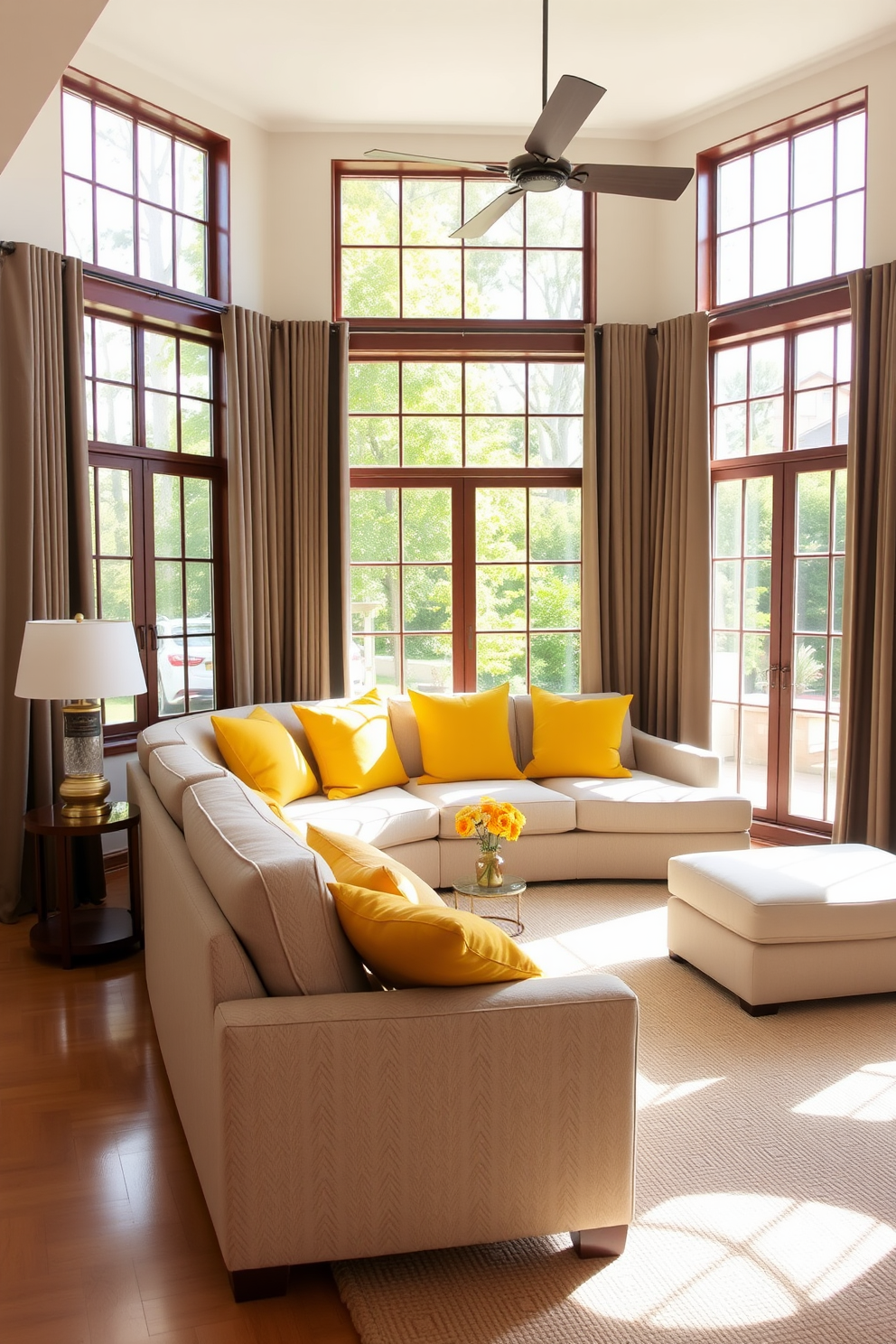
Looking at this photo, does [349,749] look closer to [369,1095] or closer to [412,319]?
[412,319]

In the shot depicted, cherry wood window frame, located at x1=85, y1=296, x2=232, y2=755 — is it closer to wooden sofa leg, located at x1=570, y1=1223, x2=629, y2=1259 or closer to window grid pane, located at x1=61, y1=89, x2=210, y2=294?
window grid pane, located at x1=61, y1=89, x2=210, y2=294

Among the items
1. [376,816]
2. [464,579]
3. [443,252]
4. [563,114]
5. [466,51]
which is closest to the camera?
[563,114]

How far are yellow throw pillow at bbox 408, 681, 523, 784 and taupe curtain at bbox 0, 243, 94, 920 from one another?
5.94 ft

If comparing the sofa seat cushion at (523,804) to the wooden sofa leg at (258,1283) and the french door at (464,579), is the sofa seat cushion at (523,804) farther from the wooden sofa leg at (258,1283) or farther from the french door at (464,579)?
the wooden sofa leg at (258,1283)

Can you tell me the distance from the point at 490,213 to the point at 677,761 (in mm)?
2864

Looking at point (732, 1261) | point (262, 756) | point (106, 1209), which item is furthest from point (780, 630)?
point (106, 1209)

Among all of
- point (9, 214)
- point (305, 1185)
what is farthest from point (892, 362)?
point (305, 1185)

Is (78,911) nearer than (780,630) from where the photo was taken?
Yes

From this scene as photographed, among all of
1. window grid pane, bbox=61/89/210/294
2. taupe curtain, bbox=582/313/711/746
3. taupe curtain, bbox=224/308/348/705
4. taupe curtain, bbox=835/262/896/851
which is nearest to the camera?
taupe curtain, bbox=835/262/896/851

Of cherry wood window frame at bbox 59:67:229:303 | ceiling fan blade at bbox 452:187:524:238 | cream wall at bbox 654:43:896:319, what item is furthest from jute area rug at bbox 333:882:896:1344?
cherry wood window frame at bbox 59:67:229:303

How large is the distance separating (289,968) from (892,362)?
13.8 feet

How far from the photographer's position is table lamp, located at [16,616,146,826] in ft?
13.0

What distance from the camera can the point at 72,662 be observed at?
156 inches

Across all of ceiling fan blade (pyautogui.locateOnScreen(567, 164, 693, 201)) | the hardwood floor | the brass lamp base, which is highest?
ceiling fan blade (pyautogui.locateOnScreen(567, 164, 693, 201))
